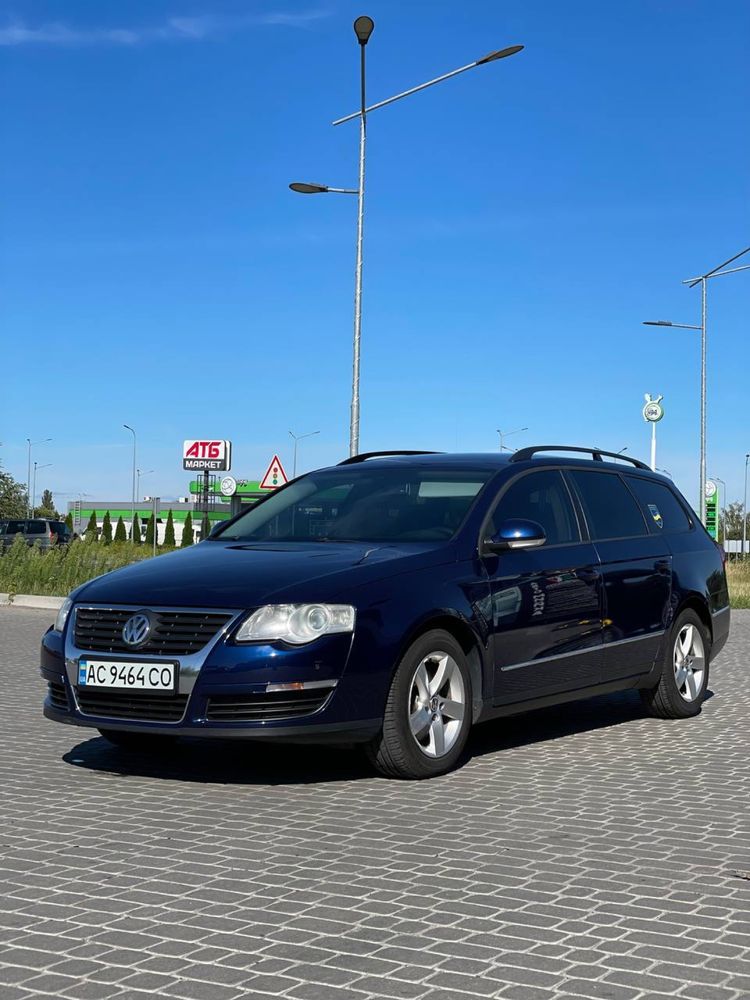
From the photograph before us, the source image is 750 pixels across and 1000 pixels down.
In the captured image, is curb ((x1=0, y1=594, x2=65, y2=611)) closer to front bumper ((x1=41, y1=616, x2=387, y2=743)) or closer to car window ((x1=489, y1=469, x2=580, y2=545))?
car window ((x1=489, y1=469, x2=580, y2=545))

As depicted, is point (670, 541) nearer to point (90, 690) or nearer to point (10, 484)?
point (90, 690)

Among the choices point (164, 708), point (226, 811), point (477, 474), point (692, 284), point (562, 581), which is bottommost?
point (226, 811)

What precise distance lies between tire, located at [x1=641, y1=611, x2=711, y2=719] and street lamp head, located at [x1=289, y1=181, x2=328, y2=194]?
15489 mm

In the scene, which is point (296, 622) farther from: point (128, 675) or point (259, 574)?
point (128, 675)

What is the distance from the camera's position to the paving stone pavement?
157 inches

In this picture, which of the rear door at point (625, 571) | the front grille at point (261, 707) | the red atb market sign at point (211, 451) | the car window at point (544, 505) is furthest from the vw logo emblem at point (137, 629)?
the red atb market sign at point (211, 451)

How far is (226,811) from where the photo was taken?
20.6ft

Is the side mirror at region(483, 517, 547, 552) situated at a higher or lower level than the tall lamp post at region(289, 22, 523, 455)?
lower

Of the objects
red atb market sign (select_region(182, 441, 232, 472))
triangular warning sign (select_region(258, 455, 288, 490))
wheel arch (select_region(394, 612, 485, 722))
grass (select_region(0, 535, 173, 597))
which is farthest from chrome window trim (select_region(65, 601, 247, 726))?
red atb market sign (select_region(182, 441, 232, 472))

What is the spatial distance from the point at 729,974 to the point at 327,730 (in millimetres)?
2895

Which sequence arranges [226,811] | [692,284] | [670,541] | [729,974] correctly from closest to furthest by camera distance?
[729,974]
[226,811]
[670,541]
[692,284]

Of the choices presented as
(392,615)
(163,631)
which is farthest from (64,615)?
(392,615)

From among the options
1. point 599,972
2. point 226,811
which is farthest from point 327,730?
point 599,972

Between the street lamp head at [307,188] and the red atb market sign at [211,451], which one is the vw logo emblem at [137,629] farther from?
the red atb market sign at [211,451]
